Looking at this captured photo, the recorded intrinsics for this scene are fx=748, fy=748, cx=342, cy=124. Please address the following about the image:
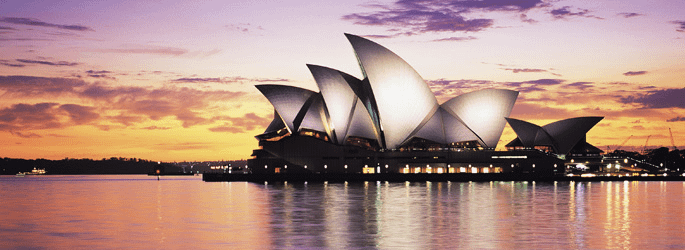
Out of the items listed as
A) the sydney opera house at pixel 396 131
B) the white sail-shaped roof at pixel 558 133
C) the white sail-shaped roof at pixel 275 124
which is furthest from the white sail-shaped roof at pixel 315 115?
the white sail-shaped roof at pixel 558 133

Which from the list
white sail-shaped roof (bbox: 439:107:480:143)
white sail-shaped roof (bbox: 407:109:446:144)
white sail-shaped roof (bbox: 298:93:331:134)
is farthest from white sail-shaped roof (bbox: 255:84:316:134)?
white sail-shaped roof (bbox: 439:107:480:143)

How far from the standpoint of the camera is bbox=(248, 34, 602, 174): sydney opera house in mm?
94062

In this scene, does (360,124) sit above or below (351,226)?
above

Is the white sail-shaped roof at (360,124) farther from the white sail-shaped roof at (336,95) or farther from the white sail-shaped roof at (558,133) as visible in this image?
the white sail-shaped roof at (558,133)

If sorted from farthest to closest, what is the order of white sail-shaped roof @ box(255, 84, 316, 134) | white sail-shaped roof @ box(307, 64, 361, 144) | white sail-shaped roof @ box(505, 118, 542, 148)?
white sail-shaped roof @ box(505, 118, 542, 148), white sail-shaped roof @ box(255, 84, 316, 134), white sail-shaped roof @ box(307, 64, 361, 144)

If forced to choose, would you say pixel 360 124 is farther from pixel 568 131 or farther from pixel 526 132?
pixel 568 131

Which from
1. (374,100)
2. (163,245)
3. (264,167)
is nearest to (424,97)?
(374,100)

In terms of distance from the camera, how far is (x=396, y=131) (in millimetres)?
98438

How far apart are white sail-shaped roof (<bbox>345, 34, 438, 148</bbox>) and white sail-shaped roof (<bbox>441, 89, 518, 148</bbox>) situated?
183 inches

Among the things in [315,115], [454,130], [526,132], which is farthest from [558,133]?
[315,115]

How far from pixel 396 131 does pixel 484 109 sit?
13.3 meters

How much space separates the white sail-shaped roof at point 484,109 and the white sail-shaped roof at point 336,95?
1424 cm

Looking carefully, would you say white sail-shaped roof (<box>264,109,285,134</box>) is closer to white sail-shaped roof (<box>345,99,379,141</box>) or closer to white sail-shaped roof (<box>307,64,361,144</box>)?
white sail-shaped roof (<box>307,64,361,144</box>)

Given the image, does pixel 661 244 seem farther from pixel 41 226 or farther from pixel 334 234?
pixel 41 226
